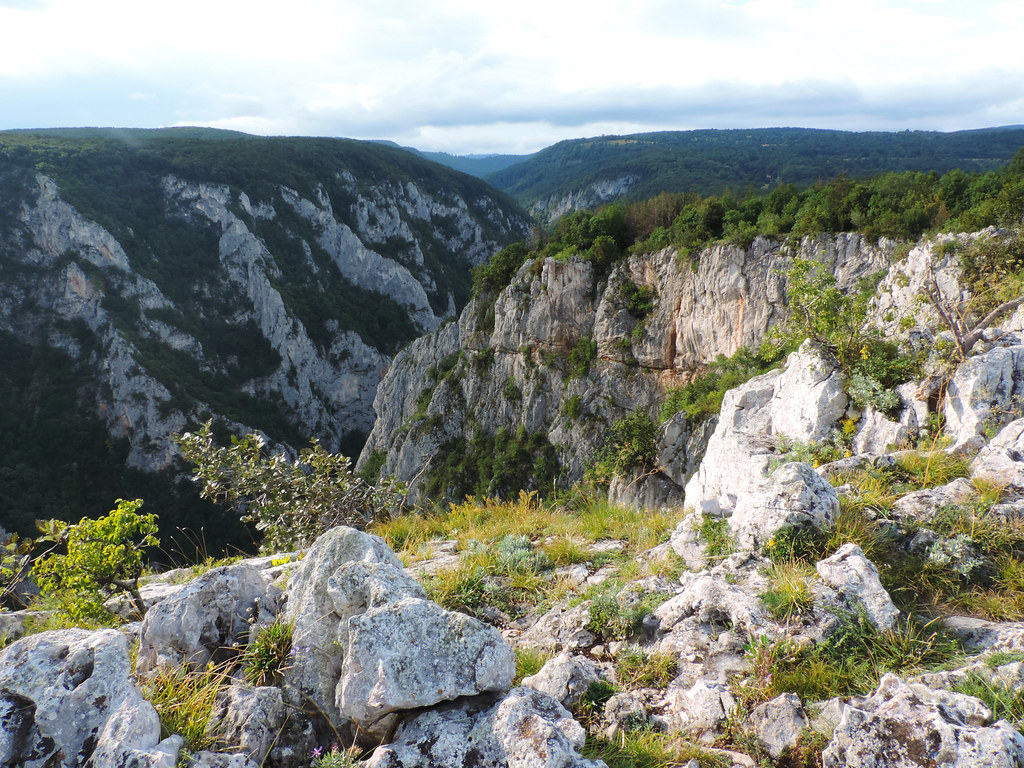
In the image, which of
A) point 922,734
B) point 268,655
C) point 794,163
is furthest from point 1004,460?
point 794,163

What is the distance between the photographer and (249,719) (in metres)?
3.05

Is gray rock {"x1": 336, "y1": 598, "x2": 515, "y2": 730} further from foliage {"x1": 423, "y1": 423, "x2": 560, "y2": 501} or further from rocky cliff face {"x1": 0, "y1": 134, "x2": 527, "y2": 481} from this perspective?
rocky cliff face {"x1": 0, "y1": 134, "x2": 527, "y2": 481}

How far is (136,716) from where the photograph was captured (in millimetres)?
2797

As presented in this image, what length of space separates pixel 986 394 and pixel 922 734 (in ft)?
20.3

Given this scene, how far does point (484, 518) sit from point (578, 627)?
3.70m

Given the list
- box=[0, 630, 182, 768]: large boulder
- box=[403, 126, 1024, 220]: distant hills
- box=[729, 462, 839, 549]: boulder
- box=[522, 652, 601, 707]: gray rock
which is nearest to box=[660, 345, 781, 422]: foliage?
box=[729, 462, 839, 549]: boulder

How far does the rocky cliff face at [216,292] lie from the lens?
256 feet

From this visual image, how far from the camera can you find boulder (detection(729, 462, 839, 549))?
16.0ft

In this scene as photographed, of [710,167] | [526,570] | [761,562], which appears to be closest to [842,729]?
[761,562]

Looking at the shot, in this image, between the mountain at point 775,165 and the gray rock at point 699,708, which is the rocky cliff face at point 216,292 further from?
the gray rock at point 699,708

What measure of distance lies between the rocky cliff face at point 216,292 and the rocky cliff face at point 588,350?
4929 centimetres

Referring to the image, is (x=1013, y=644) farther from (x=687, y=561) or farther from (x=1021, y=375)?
(x=1021, y=375)

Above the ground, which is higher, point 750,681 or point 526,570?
point 750,681

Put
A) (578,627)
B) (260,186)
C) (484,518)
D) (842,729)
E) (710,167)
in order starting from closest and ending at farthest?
(842,729)
(578,627)
(484,518)
(260,186)
(710,167)
